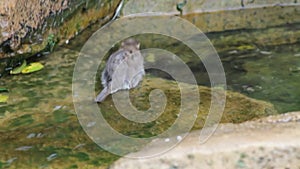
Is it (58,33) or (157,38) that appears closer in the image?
(58,33)

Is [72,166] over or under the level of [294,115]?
under

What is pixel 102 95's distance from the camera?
16.0ft

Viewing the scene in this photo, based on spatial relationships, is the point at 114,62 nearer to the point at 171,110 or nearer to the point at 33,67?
the point at 33,67

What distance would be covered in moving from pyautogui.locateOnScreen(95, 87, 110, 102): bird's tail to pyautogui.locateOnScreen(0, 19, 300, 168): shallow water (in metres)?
0.24

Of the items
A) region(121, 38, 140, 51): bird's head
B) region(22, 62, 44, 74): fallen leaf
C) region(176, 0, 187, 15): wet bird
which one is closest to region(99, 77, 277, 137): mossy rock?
region(121, 38, 140, 51): bird's head

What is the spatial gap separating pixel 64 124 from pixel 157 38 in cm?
301

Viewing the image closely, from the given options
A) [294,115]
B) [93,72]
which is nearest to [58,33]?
[93,72]

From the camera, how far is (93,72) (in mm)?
5652

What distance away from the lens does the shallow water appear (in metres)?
3.67

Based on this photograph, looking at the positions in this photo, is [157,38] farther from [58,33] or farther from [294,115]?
[294,115]

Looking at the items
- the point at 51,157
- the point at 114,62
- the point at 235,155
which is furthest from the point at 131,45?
the point at 235,155

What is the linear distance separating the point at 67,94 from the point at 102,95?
1.10 ft

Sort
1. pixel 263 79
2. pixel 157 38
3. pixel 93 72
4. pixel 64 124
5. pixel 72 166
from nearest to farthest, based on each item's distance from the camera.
A: pixel 72 166, pixel 64 124, pixel 263 79, pixel 93 72, pixel 157 38

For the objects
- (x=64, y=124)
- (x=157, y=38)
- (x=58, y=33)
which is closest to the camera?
(x=64, y=124)
